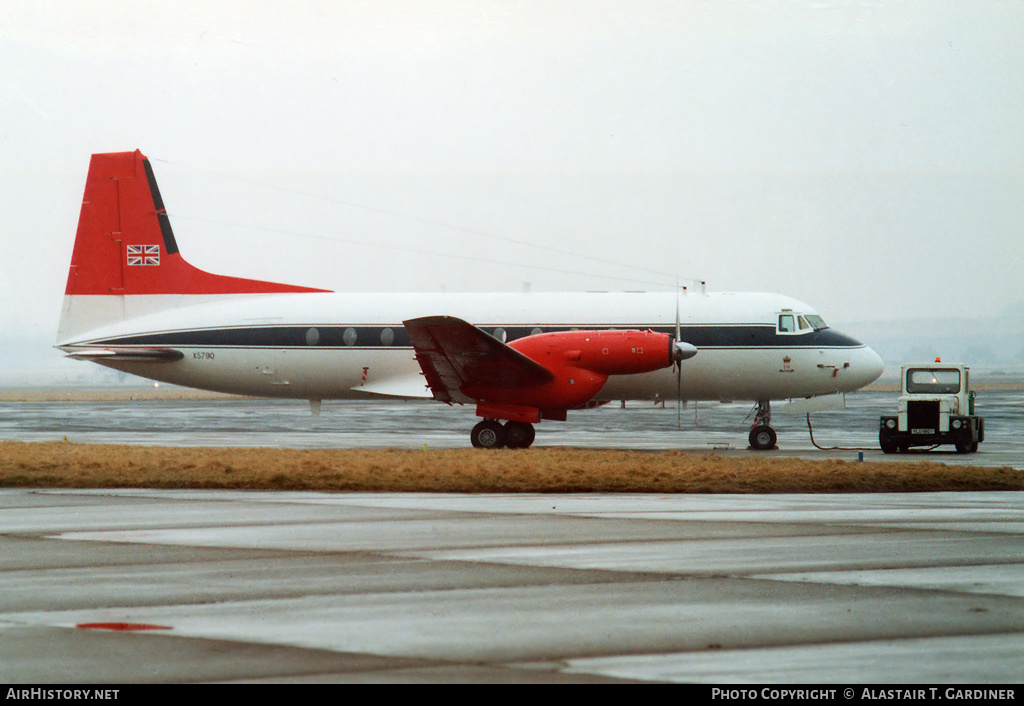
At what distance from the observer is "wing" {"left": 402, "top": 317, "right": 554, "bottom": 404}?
68.7ft

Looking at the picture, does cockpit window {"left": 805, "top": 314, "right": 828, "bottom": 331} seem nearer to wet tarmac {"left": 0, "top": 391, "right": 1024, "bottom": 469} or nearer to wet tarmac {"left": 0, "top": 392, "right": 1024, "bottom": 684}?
wet tarmac {"left": 0, "top": 391, "right": 1024, "bottom": 469}

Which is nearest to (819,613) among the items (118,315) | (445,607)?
(445,607)

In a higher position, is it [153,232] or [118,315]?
[153,232]

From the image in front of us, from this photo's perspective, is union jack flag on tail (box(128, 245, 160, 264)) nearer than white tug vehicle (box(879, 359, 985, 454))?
No

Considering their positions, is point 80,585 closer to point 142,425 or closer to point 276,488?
point 276,488

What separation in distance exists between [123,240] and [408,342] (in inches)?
319

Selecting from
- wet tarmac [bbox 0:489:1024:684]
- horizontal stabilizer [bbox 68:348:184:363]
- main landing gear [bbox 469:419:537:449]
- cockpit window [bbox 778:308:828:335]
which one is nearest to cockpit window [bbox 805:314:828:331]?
cockpit window [bbox 778:308:828:335]

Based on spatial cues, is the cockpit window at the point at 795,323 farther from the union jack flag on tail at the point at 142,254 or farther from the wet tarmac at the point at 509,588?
the union jack flag on tail at the point at 142,254

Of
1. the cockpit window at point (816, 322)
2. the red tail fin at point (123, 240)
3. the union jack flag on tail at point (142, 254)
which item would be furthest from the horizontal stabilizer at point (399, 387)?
the cockpit window at point (816, 322)

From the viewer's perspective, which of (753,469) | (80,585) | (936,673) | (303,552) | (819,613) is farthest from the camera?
(753,469)

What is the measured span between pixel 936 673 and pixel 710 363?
61.9ft

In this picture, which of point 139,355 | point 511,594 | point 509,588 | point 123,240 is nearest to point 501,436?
point 139,355

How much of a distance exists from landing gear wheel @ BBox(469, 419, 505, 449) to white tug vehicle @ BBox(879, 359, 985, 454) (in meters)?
8.56

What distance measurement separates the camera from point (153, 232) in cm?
2630
